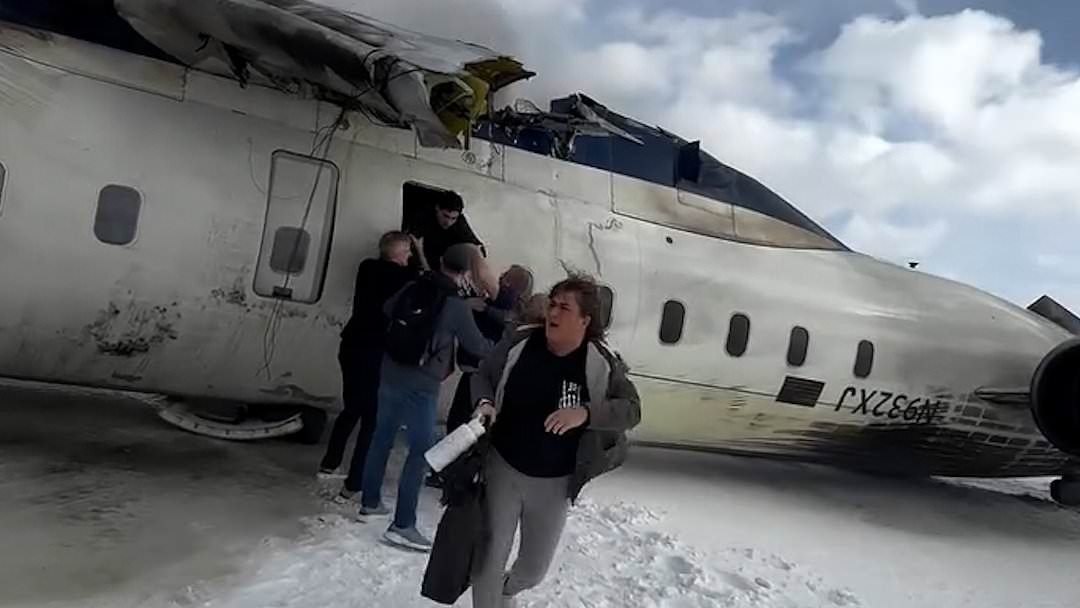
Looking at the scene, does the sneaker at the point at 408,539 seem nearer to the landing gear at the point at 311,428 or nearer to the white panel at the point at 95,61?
the landing gear at the point at 311,428

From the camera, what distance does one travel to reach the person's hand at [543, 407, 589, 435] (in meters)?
3.16

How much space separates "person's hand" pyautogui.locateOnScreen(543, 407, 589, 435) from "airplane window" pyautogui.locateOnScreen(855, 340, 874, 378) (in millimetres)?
5260

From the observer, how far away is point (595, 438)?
3.24 meters

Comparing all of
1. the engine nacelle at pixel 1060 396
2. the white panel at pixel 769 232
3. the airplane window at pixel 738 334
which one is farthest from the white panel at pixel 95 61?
the engine nacelle at pixel 1060 396

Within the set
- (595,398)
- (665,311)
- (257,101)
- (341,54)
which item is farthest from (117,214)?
(665,311)

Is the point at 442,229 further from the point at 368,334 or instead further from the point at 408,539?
the point at 408,539

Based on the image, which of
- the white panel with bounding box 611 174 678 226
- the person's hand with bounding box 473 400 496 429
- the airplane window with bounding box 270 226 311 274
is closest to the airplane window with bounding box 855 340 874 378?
the white panel with bounding box 611 174 678 226

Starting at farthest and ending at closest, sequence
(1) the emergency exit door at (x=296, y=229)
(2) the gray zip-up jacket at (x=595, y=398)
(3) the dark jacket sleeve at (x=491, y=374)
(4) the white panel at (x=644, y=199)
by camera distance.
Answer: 1. (4) the white panel at (x=644, y=199)
2. (1) the emergency exit door at (x=296, y=229)
3. (3) the dark jacket sleeve at (x=491, y=374)
4. (2) the gray zip-up jacket at (x=595, y=398)

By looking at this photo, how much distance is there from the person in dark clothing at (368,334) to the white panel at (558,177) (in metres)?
1.59

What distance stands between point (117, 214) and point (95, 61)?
1.00 metres

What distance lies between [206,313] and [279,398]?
2.69 feet

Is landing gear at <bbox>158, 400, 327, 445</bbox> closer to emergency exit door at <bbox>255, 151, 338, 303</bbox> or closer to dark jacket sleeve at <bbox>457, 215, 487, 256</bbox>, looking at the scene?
emergency exit door at <bbox>255, 151, 338, 303</bbox>

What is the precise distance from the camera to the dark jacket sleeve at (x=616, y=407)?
127 inches

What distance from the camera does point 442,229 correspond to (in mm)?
6238
